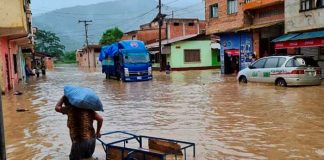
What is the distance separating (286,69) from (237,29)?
12125 mm

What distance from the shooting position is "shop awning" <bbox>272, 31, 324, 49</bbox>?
63.4 ft

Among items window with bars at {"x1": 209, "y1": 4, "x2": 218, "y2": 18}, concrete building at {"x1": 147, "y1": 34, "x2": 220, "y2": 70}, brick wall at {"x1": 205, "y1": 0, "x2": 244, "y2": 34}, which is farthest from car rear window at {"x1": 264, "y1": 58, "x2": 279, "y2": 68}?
concrete building at {"x1": 147, "y1": 34, "x2": 220, "y2": 70}

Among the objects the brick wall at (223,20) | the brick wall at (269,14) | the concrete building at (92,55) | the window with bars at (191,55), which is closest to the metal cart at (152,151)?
the brick wall at (269,14)

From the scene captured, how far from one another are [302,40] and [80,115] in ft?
54.6

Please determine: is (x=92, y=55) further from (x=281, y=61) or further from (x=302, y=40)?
(x=281, y=61)

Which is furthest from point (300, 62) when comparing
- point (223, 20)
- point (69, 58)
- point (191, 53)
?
point (69, 58)

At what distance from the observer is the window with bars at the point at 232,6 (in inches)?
1206

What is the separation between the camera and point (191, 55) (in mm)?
43875

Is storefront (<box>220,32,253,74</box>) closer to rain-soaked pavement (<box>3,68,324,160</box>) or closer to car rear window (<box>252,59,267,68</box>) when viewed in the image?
car rear window (<box>252,59,267,68</box>)

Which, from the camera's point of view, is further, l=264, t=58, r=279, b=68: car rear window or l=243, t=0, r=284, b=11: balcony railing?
l=243, t=0, r=284, b=11: balcony railing

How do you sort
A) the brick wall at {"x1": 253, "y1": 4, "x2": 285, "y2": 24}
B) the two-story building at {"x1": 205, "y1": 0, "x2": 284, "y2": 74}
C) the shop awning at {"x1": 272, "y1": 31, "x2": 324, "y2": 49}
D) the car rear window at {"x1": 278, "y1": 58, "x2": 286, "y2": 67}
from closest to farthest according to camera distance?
the car rear window at {"x1": 278, "y1": 58, "x2": 286, "y2": 67}
the shop awning at {"x1": 272, "y1": 31, "x2": 324, "y2": 49}
the brick wall at {"x1": 253, "y1": 4, "x2": 285, "y2": 24}
the two-story building at {"x1": 205, "y1": 0, "x2": 284, "y2": 74}

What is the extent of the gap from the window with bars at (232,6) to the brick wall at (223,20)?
261 mm

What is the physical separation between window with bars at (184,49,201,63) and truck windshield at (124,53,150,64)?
16.9m

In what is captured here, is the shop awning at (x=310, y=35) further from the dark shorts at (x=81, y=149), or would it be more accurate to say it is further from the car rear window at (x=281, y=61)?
the dark shorts at (x=81, y=149)
